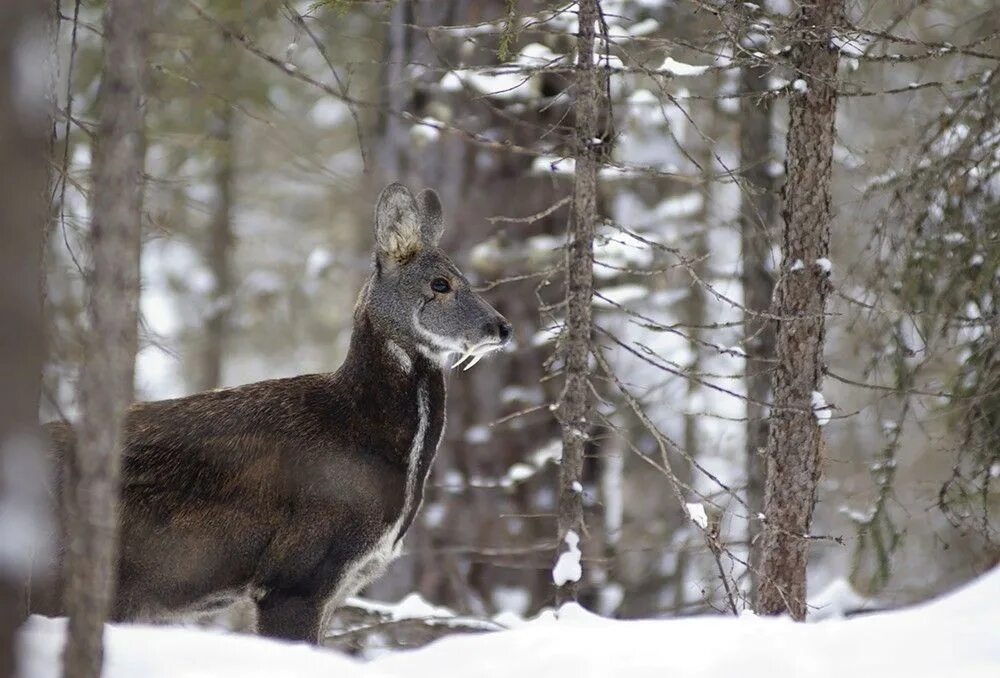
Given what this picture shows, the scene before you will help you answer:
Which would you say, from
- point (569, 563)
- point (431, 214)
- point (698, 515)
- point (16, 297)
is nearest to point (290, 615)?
point (569, 563)

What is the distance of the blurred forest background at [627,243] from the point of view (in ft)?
23.2

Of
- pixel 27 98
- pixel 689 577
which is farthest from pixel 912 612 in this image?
pixel 689 577

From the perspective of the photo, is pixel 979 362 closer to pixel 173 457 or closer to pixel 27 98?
pixel 173 457

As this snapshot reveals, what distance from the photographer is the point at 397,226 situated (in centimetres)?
777

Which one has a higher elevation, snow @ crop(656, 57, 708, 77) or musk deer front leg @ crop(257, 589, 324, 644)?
snow @ crop(656, 57, 708, 77)

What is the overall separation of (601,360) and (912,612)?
109 inches

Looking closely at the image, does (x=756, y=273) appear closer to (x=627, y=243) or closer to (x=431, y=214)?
(x=431, y=214)

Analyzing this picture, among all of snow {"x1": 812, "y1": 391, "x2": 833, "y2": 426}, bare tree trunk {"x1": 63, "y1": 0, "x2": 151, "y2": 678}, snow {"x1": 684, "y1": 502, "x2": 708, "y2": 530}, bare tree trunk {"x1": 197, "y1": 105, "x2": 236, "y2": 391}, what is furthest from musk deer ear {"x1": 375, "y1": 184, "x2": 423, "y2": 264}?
bare tree trunk {"x1": 197, "y1": 105, "x2": 236, "y2": 391}

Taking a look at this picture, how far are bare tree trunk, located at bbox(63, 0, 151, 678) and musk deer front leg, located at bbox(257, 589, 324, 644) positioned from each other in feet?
8.04

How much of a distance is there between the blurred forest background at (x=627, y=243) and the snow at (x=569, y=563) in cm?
54

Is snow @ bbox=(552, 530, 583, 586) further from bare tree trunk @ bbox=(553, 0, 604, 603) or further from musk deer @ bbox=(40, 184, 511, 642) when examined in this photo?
musk deer @ bbox=(40, 184, 511, 642)

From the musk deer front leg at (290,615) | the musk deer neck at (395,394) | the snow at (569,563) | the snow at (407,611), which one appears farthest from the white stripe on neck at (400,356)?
the snow at (407,611)

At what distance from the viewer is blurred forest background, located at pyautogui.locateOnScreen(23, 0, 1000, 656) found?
23.2ft

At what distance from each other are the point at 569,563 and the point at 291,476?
177 cm
